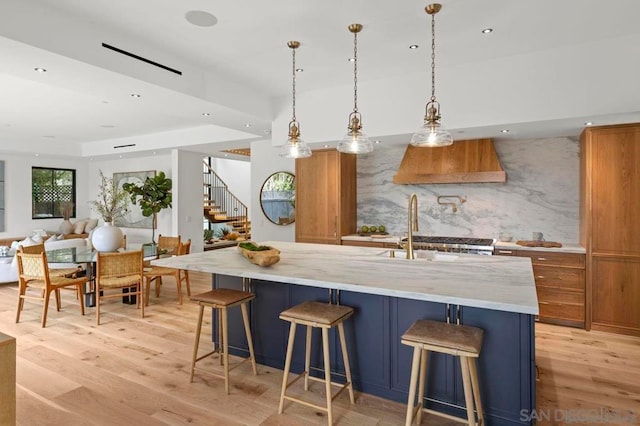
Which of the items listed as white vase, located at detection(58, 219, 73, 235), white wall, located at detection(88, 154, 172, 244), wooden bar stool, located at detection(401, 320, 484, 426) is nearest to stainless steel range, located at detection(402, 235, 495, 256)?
wooden bar stool, located at detection(401, 320, 484, 426)

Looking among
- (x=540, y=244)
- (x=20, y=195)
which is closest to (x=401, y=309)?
(x=540, y=244)

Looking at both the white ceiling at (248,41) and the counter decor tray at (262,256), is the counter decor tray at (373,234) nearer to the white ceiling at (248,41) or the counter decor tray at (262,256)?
the white ceiling at (248,41)

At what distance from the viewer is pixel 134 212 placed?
9180 millimetres

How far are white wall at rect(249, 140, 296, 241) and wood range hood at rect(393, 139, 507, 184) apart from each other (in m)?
2.16

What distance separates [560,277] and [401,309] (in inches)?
104

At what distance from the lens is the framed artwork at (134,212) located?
898cm

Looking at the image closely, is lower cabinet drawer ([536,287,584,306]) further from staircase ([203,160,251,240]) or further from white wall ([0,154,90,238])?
white wall ([0,154,90,238])

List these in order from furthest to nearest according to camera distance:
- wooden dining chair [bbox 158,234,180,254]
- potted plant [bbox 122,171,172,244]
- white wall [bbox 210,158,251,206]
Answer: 1. white wall [bbox 210,158,251,206]
2. potted plant [bbox 122,171,172,244]
3. wooden dining chair [bbox 158,234,180,254]

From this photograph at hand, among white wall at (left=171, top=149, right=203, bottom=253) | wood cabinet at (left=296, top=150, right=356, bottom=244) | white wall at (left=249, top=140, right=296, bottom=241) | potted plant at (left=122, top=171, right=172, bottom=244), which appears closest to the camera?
wood cabinet at (left=296, top=150, right=356, bottom=244)

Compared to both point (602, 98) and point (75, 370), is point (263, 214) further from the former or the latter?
point (602, 98)

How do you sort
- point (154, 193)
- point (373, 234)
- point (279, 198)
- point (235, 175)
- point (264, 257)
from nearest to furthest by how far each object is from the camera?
point (264, 257), point (373, 234), point (279, 198), point (154, 193), point (235, 175)

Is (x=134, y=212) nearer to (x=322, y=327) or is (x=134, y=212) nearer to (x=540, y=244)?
(x=322, y=327)

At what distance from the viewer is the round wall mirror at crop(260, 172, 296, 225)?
254 inches

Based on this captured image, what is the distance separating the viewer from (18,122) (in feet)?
21.9
